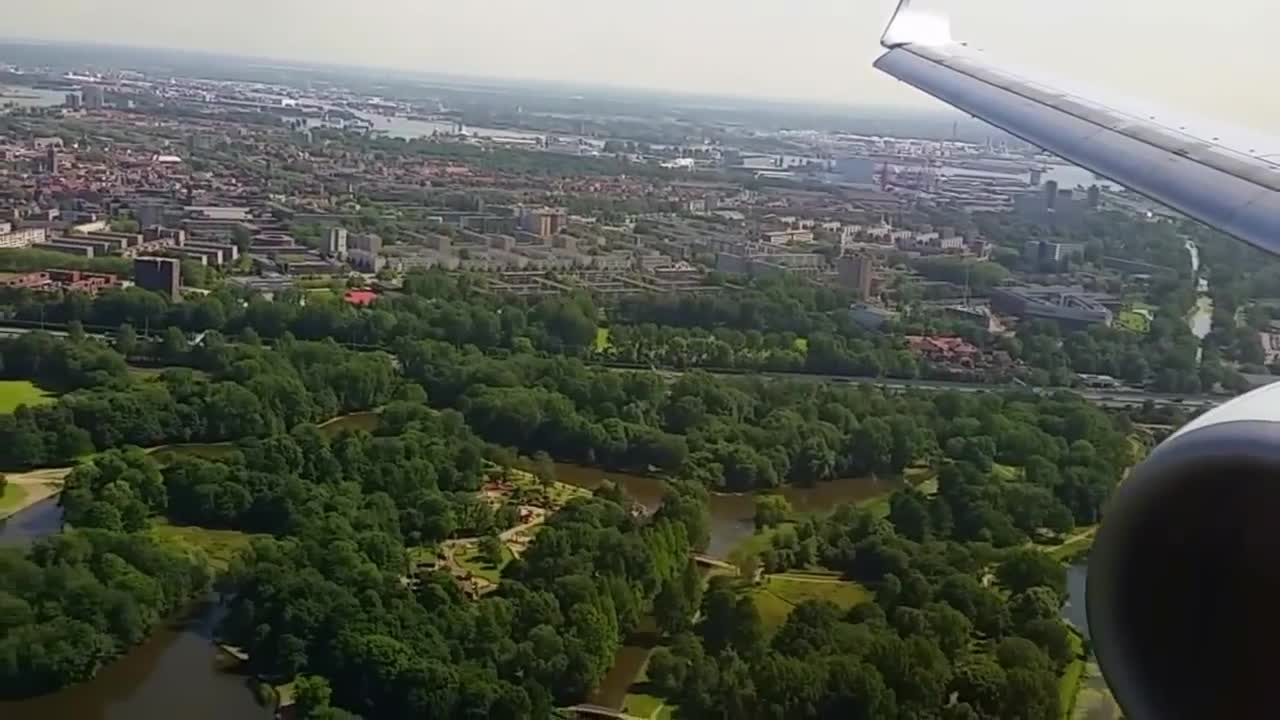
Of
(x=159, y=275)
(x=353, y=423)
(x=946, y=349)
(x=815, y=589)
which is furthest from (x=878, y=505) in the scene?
(x=159, y=275)

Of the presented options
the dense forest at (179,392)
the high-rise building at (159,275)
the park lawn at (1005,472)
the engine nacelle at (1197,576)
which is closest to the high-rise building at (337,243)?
the high-rise building at (159,275)

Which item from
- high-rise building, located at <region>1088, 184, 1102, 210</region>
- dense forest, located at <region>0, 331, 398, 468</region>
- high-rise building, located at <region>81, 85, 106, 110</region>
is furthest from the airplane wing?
high-rise building, located at <region>81, 85, 106, 110</region>

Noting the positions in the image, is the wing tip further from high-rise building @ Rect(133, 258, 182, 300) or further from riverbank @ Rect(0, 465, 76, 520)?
high-rise building @ Rect(133, 258, 182, 300)

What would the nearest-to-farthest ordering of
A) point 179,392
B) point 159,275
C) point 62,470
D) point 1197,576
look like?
point 1197,576
point 62,470
point 179,392
point 159,275

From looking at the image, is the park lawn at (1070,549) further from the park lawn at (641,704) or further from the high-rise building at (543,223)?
the high-rise building at (543,223)

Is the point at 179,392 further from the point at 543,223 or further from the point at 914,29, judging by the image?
the point at 543,223

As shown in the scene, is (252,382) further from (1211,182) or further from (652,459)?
(1211,182)

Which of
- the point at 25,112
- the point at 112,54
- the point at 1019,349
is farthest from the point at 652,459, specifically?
the point at 112,54

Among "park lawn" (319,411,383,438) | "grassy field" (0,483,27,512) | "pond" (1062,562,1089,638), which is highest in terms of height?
"pond" (1062,562,1089,638)
